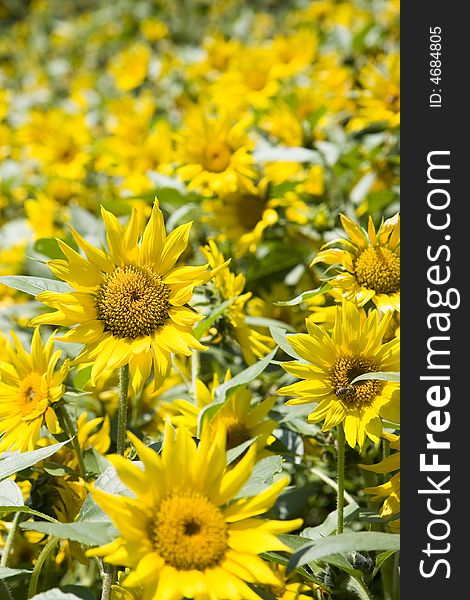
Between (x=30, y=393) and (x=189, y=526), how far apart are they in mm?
389

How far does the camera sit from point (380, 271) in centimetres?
98

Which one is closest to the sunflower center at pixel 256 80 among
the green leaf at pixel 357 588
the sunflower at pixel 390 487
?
the sunflower at pixel 390 487

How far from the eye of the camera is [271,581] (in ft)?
2.22

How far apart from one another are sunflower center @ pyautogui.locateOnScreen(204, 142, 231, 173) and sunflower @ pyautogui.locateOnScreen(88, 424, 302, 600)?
84 centimetres

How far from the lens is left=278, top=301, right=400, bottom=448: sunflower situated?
2.83ft

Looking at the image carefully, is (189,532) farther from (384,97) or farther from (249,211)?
(384,97)

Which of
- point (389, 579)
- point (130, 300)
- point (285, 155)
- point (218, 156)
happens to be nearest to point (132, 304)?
point (130, 300)

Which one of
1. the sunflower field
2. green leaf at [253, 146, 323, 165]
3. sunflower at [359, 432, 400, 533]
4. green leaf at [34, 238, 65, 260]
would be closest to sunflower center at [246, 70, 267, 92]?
the sunflower field

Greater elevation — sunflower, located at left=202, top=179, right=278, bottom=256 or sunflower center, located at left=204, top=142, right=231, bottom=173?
sunflower center, located at left=204, top=142, right=231, bottom=173

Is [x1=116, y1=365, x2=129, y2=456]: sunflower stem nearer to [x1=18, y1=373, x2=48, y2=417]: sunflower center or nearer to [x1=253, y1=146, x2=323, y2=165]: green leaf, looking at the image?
[x1=18, y1=373, x2=48, y2=417]: sunflower center

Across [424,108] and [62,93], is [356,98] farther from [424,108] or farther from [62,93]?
[62,93]

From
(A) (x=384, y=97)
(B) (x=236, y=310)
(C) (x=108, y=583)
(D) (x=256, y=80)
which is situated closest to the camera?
(C) (x=108, y=583)

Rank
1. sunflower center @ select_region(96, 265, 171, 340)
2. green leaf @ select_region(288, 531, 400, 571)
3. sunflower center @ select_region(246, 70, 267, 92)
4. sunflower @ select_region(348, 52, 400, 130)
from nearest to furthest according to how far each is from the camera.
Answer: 1. green leaf @ select_region(288, 531, 400, 571)
2. sunflower center @ select_region(96, 265, 171, 340)
3. sunflower @ select_region(348, 52, 400, 130)
4. sunflower center @ select_region(246, 70, 267, 92)

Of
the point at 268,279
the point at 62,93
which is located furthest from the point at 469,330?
the point at 62,93
